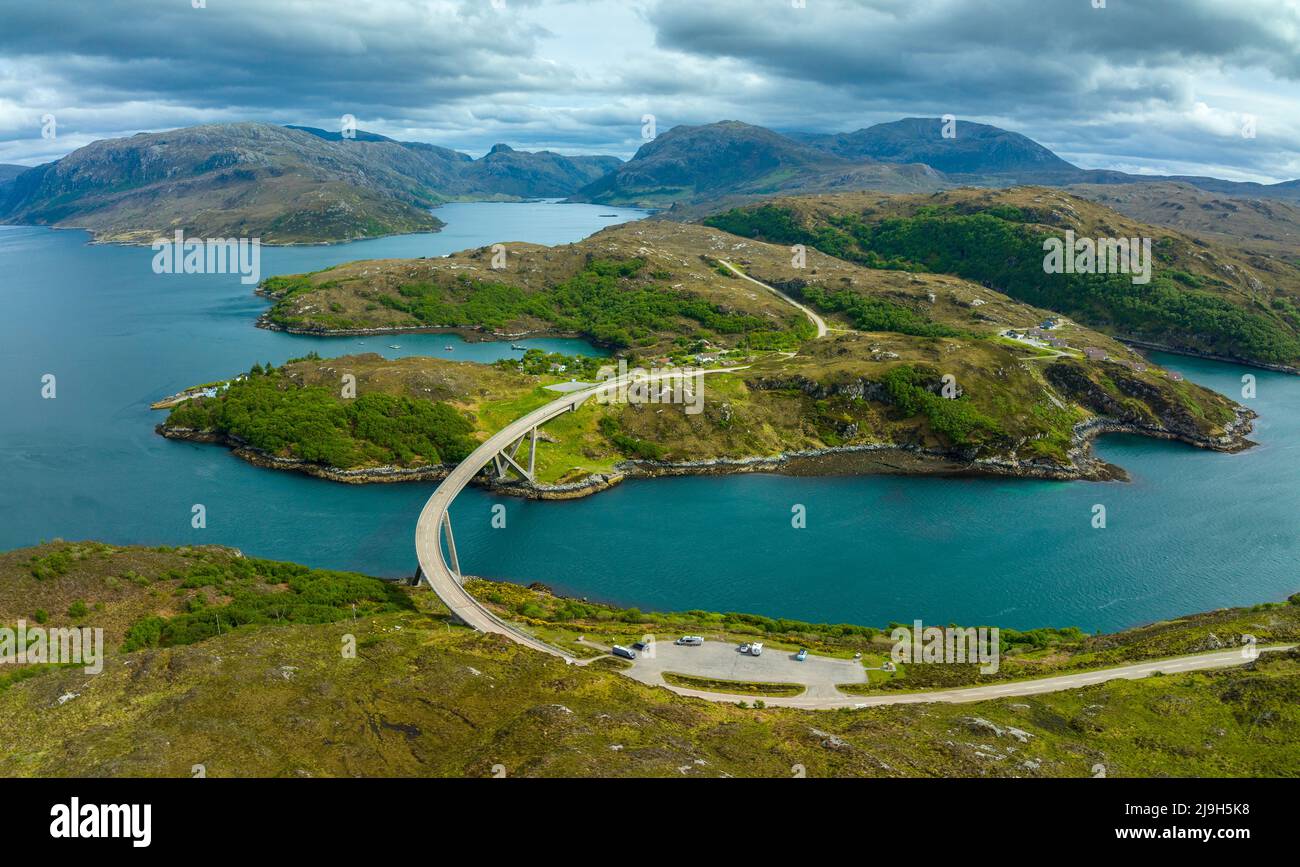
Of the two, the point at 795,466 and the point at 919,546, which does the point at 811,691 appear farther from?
the point at 795,466

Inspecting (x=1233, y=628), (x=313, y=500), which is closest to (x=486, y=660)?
(x=313, y=500)

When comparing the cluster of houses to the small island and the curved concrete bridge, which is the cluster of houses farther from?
the curved concrete bridge

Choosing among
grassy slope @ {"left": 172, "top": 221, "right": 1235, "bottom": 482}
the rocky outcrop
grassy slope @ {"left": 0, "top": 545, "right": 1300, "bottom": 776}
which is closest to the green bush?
grassy slope @ {"left": 172, "top": 221, "right": 1235, "bottom": 482}

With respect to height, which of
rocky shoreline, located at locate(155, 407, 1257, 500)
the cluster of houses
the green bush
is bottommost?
rocky shoreline, located at locate(155, 407, 1257, 500)

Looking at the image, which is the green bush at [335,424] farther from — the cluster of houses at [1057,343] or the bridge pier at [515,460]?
the cluster of houses at [1057,343]

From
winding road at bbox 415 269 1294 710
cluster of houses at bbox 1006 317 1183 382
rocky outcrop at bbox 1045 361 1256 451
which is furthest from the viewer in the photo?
cluster of houses at bbox 1006 317 1183 382

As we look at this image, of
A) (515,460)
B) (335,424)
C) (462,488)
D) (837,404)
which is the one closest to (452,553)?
(462,488)
